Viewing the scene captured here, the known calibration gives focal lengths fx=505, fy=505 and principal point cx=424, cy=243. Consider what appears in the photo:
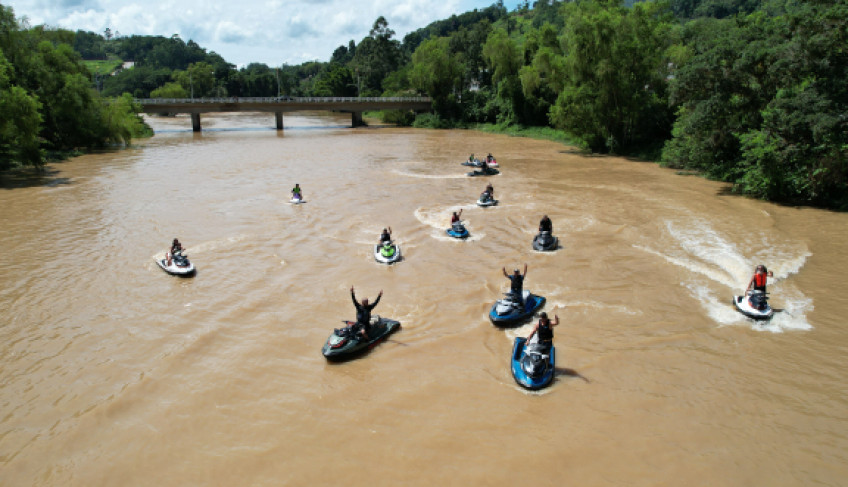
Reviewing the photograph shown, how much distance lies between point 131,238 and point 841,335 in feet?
81.6

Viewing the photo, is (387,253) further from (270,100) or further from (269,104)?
(270,100)

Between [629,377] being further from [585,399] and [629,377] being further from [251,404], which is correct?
[251,404]

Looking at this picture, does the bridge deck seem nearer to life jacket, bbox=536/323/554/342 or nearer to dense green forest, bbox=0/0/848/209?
dense green forest, bbox=0/0/848/209

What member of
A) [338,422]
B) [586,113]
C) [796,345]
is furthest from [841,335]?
[586,113]

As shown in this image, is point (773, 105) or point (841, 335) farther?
point (773, 105)

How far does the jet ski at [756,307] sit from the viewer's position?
537 inches

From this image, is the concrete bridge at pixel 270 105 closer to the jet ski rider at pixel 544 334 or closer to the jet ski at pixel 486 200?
the jet ski at pixel 486 200

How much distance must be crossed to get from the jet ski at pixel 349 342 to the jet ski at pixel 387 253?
5413 mm

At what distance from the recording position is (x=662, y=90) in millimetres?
43750

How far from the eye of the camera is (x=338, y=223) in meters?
23.6

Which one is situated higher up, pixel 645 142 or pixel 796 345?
pixel 645 142

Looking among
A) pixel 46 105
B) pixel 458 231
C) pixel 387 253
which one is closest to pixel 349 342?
pixel 387 253

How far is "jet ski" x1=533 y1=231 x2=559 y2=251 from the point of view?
19438mm

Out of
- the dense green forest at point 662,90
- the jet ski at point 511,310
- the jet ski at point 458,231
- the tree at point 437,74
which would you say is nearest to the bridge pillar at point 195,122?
the dense green forest at point 662,90
